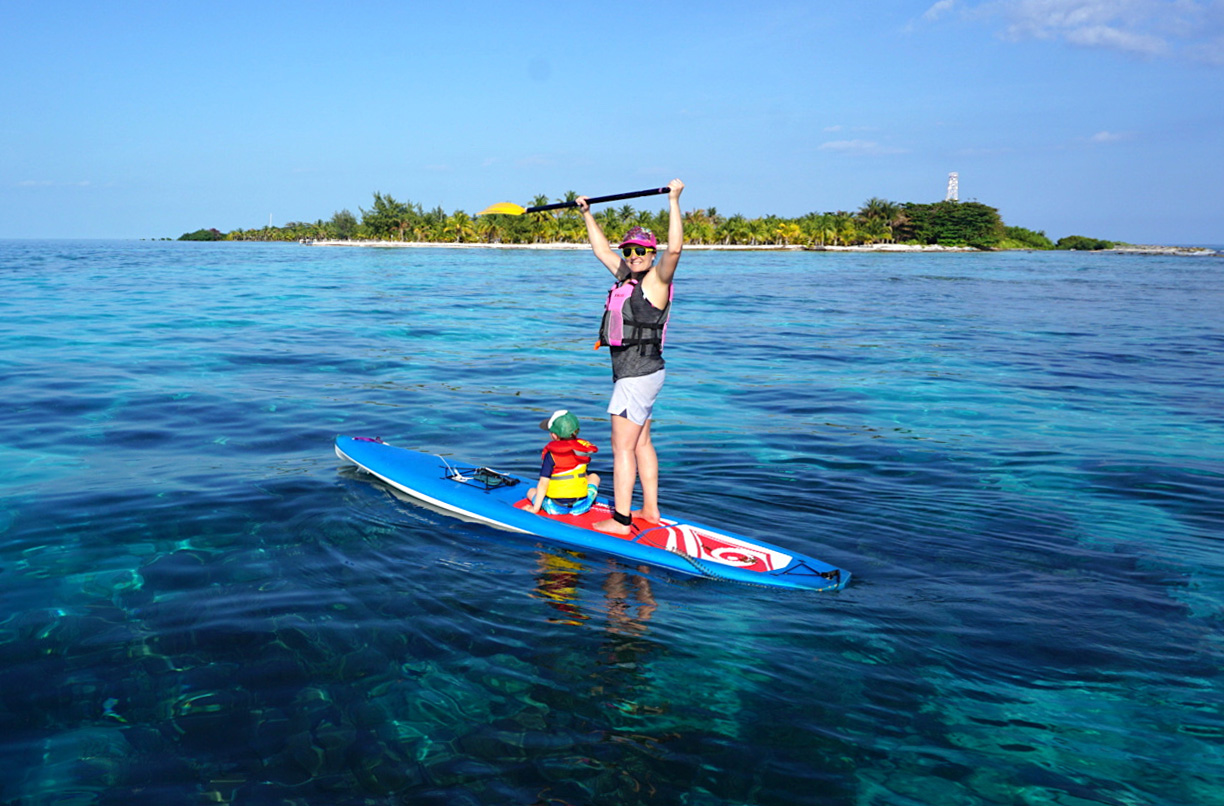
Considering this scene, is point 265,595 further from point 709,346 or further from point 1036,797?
point 709,346

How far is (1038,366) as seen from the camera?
17922 mm

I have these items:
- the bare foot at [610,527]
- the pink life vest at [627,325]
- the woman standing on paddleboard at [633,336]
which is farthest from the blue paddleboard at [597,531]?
the pink life vest at [627,325]

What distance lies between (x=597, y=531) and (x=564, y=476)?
0.58m

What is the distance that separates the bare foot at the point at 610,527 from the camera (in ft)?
22.5

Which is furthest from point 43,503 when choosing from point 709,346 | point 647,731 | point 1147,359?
point 1147,359

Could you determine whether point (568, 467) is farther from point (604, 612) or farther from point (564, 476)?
point (604, 612)

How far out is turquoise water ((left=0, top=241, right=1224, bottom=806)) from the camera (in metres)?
4.13

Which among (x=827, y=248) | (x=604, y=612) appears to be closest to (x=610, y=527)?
(x=604, y=612)

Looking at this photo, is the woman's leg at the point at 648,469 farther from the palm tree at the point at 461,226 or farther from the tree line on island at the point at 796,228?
the palm tree at the point at 461,226

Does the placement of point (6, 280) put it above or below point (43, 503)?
above

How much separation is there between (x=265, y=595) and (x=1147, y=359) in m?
20.3

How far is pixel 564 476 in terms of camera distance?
281 inches

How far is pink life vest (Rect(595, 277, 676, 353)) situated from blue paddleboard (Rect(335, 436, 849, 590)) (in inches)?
64.6

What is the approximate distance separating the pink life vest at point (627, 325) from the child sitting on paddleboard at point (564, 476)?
33.6 inches
